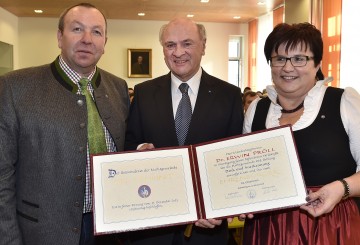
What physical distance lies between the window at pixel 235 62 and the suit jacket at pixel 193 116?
10689 millimetres

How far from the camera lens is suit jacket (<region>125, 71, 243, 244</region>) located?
2.06 meters

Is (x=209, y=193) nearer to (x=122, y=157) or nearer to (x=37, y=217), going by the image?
(x=122, y=157)

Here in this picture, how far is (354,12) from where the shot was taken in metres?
6.98

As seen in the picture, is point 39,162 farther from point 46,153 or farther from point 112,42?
point 112,42

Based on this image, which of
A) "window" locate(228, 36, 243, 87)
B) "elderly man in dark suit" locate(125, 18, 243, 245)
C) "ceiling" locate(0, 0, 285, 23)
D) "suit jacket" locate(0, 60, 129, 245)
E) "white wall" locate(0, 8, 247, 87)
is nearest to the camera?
"suit jacket" locate(0, 60, 129, 245)

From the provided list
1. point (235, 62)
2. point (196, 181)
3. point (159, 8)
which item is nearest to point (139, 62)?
point (159, 8)

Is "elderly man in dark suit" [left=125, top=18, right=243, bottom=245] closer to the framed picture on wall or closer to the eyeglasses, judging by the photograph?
the eyeglasses

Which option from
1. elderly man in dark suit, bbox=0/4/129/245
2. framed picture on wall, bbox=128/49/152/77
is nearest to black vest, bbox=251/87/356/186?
elderly man in dark suit, bbox=0/4/129/245

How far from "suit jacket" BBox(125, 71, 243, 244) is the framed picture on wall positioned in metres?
9.61

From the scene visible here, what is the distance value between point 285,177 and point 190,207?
1.40 feet

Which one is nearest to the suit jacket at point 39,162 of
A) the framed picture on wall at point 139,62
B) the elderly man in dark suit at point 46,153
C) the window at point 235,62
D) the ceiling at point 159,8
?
the elderly man in dark suit at point 46,153

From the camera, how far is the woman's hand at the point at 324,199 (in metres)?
1.63

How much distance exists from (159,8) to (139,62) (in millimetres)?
2320

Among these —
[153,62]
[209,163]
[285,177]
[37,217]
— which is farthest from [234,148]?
[153,62]
